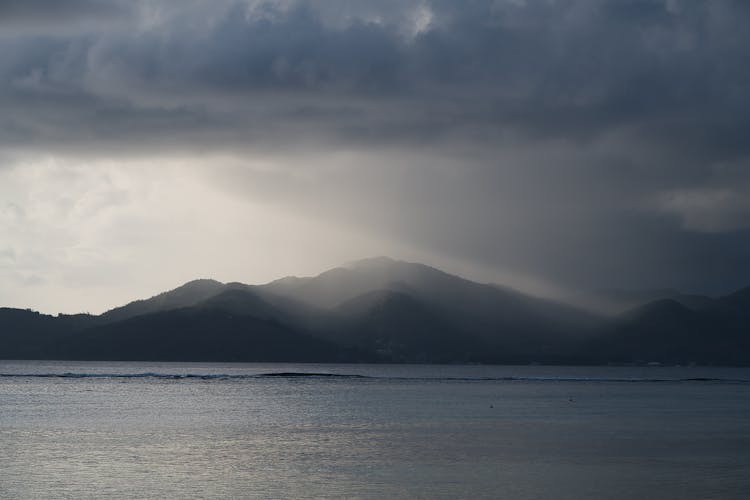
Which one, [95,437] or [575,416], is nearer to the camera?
[95,437]

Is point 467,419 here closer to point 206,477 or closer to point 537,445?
point 537,445

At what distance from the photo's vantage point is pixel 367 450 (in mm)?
77312

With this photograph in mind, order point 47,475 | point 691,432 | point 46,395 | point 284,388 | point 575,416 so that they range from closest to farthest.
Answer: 1. point 47,475
2. point 691,432
3. point 575,416
4. point 46,395
5. point 284,388

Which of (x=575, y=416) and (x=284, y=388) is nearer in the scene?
(x=575, y=416)

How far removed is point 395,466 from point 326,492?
12.2 meters

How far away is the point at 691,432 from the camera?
99.4m

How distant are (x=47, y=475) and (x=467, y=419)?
60.8m

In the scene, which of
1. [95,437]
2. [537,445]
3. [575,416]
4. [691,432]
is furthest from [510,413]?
[95,437]

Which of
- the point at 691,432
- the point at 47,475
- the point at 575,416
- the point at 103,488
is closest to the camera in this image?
the point at 103,488

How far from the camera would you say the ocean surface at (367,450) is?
57.8 metres

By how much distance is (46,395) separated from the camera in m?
158

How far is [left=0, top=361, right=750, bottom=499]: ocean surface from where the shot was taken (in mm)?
57750

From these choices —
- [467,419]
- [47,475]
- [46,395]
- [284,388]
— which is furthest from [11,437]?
[284,388]

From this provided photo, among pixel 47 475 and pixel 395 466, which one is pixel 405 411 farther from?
pixel 47 475
